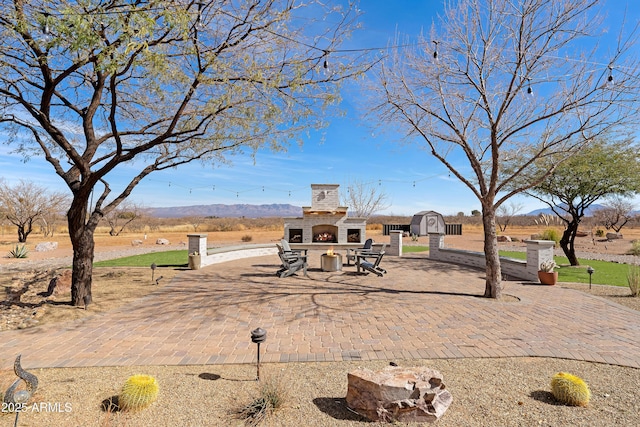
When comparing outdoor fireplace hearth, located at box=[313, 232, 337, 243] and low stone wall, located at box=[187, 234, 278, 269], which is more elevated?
outdoor fireplace hearth, located at box=[313, 232, 337, 243]

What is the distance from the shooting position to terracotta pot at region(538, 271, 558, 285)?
26.5 feet

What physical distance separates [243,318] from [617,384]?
4979 millimetres

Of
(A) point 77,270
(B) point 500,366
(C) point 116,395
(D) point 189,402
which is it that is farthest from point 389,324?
(A) point 77,270

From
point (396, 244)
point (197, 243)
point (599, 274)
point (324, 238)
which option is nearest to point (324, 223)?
point (324, 238)

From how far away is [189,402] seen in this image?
2.79m

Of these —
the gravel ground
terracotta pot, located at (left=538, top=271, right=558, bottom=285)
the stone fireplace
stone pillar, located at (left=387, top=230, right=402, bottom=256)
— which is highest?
the stone fireplace

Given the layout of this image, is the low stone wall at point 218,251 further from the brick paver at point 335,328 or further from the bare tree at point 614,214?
the bare tree at point 614,214

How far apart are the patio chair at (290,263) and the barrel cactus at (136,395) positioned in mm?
6292

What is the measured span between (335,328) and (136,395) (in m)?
2.88

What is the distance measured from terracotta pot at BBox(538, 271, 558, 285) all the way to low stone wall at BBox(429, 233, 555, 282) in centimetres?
41

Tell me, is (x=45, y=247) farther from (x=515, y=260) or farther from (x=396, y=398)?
(x=515, y=260)

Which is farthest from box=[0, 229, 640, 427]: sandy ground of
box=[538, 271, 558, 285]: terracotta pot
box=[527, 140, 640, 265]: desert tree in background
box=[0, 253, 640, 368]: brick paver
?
box=[527, 140, 640, 265]: desert tree in background

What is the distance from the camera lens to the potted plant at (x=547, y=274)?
8.10m

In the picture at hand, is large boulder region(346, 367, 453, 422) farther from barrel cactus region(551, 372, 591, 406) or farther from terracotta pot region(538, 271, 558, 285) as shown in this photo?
terracotta pot region(538, 271, 558, 285)
